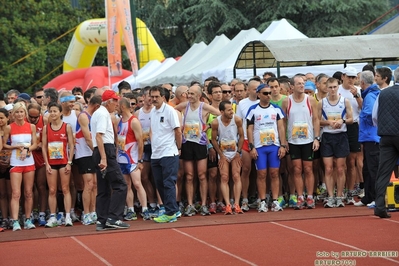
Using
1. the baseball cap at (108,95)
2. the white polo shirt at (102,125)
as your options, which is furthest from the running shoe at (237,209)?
the baseball cap at (108,95)

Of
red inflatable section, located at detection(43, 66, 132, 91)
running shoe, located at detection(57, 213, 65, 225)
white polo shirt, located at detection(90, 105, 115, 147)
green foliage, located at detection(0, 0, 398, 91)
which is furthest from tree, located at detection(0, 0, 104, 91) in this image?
white polo shirt, located at detection(90, 105, 115, 147)

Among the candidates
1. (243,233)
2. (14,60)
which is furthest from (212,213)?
(14,60)

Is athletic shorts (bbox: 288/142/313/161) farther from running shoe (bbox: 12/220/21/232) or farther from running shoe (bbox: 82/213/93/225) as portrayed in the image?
running shoe (bbox: 12/220/21/232)

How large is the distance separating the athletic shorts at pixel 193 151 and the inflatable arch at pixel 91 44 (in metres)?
22.4

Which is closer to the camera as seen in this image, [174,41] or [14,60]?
[14,60]

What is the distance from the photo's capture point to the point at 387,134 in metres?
13.1

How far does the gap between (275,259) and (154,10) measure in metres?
39.8

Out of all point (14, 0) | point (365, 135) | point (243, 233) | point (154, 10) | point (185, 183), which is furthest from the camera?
point (154, 10)

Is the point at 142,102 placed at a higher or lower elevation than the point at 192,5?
lower

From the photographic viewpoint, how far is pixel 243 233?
41.9 ft

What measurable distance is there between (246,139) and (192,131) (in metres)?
0.92

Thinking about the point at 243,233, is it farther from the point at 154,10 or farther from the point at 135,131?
the point at 154,10

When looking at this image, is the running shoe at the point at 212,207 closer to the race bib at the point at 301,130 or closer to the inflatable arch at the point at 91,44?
the race bib at the point at 301,130

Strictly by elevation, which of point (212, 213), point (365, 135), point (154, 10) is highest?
point (154, 10)
